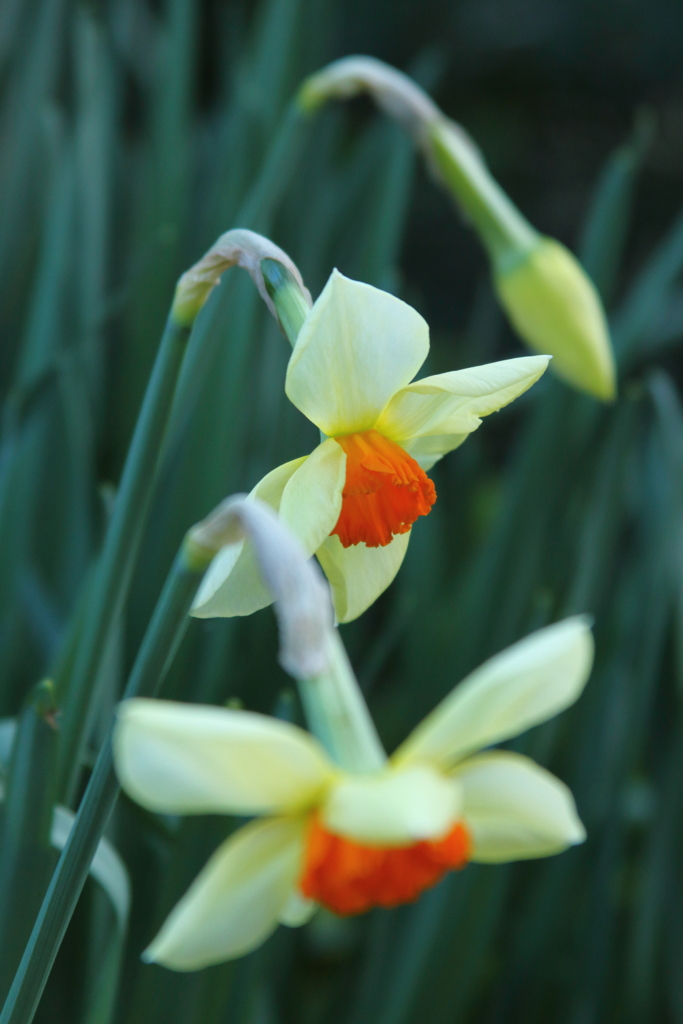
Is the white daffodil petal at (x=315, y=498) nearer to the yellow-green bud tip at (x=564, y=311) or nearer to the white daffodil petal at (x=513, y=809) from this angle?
the white daffodil petal at (x=513, y=809)

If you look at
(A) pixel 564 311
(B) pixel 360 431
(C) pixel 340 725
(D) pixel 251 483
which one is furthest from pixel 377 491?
(D) pixel 251 483

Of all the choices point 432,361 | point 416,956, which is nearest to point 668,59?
point 432,361

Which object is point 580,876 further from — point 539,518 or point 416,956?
point 539,518

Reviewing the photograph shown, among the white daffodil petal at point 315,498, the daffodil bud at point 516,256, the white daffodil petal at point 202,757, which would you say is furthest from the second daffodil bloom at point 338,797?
the daffodil bud at point 516,256

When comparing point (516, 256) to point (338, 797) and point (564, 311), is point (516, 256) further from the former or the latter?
point (338, 797)

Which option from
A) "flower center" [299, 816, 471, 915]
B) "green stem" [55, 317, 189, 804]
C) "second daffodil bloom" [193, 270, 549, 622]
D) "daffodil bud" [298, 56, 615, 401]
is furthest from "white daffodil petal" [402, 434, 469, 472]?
"daffodil bud" [298, 56, 615, 401]

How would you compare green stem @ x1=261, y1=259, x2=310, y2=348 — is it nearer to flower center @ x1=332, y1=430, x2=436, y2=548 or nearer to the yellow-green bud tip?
flower center @ x1=332, y1=430, x2=436, y2=548
